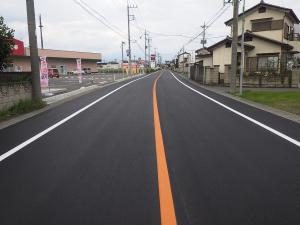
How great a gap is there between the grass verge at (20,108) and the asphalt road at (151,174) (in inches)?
123

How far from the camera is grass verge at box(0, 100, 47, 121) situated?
12116 mm

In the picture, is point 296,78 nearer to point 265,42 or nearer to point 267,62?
point 267,62

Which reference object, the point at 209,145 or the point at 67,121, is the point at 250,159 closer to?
the point at 209,145

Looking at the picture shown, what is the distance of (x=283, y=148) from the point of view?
269 inches

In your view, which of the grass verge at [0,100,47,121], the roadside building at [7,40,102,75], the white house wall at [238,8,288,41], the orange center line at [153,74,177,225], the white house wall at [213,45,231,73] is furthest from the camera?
the roadside building at [7,40,102,75]

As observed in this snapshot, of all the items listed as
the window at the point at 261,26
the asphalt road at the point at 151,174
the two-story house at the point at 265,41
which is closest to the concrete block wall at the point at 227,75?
the two-story house at the point at 265,41

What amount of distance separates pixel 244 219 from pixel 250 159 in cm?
250

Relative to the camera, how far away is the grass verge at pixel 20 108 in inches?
477

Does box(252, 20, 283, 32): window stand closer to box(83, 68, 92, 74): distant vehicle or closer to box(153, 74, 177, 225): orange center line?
box(153, 74, 177, 225): orange center line

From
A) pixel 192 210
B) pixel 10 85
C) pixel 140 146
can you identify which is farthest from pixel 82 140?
pixel 10 85

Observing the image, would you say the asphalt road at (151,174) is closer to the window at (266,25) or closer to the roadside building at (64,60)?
the window at (266,25)

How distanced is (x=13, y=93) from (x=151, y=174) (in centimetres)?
1027

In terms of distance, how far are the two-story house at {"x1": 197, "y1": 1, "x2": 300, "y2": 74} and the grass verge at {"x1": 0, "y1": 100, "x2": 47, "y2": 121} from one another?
920 inches

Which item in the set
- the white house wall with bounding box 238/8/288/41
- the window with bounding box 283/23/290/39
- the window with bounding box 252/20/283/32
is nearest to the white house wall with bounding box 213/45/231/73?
the white house wall with bounding box 238/8/288/41
